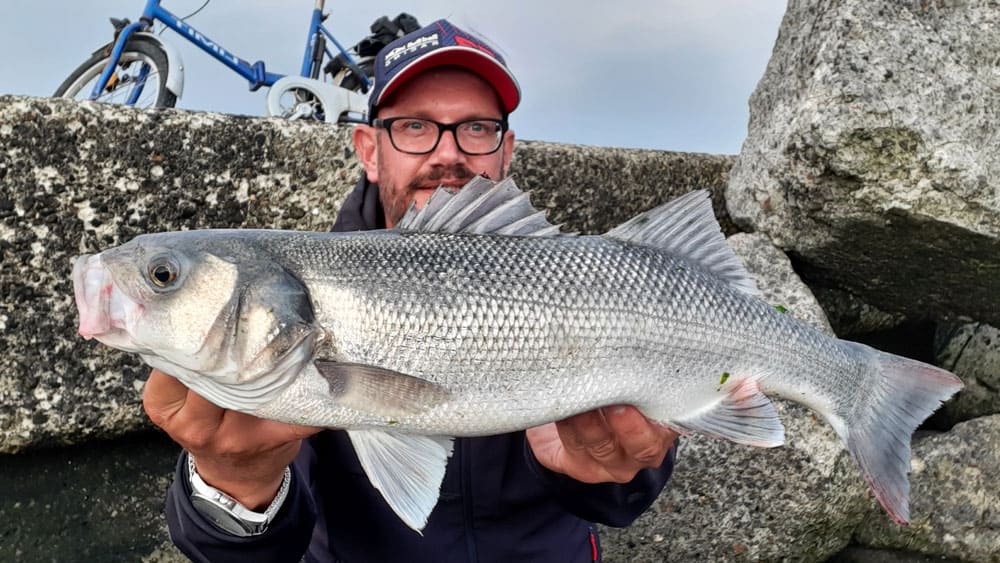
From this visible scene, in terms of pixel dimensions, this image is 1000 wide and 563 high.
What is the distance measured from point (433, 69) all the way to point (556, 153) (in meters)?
0.96

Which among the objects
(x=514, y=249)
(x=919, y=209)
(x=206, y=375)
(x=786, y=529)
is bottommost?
(x=786, y=529)

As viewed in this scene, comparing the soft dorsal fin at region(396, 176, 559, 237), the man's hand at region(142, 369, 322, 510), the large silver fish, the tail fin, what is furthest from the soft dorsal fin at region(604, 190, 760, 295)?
the man's hand at region(142, 369, 322, 510)

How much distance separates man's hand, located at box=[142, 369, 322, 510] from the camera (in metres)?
1.81

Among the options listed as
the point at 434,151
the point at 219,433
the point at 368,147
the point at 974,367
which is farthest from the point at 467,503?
the point at 974,367

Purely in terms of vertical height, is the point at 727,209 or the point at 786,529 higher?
the point at 727,209

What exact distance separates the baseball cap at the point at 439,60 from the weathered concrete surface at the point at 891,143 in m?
1.43

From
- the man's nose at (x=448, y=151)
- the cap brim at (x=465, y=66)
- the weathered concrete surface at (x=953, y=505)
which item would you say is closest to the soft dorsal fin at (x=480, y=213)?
the man's nose at (x=448, y=151)

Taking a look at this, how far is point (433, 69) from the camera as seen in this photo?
2961 mm

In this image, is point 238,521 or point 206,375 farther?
point 238,521

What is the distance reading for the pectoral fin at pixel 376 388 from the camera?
165 centimetres

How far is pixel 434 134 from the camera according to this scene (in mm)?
2957

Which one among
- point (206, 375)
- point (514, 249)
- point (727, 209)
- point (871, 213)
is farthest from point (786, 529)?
point (206, 375)

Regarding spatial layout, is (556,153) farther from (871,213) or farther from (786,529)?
(786,529)

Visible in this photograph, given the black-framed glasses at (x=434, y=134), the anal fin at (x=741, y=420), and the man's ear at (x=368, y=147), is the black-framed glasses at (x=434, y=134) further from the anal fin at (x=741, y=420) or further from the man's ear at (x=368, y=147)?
the anal fin at (x=741, y=420)
